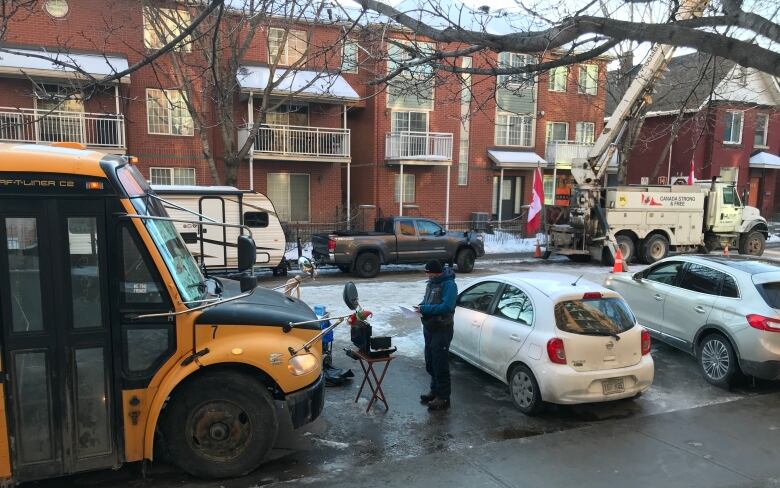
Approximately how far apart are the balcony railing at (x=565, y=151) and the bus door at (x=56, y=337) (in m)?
24.3

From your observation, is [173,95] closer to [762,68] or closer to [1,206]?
[1,206]

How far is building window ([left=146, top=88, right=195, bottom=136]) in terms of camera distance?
20906mm

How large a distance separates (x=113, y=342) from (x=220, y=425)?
1.04 metres

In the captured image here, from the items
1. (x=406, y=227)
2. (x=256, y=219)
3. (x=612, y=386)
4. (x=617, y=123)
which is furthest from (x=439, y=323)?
(x=617, y=123)

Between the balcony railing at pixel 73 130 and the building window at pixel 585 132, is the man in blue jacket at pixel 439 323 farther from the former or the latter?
the building window at pixel 585 132

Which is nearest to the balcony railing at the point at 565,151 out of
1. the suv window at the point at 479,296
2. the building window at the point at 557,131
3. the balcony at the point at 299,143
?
the building window at the point at 557,131

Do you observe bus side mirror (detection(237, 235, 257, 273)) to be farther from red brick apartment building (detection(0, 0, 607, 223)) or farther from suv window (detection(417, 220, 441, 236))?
red brick apartment building (detection(0, 0, 607, 223))

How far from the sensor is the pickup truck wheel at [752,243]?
2059 cm

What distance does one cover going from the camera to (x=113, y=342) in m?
4.11

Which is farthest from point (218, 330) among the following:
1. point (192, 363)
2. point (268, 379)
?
point (268, 379)

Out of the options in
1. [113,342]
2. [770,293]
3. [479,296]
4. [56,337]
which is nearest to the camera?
[56,337]

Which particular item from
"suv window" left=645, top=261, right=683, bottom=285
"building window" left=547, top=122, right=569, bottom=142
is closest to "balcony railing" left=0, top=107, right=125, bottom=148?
"suv window" left=645, top=261, right=683, bottom=285

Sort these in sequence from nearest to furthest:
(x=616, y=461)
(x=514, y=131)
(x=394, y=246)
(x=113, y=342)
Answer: (x=113, y=342), (x=616, y=461), (x=394, y=246), (x=514, y=131)

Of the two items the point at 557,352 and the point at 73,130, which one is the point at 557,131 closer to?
the point at 73,130
